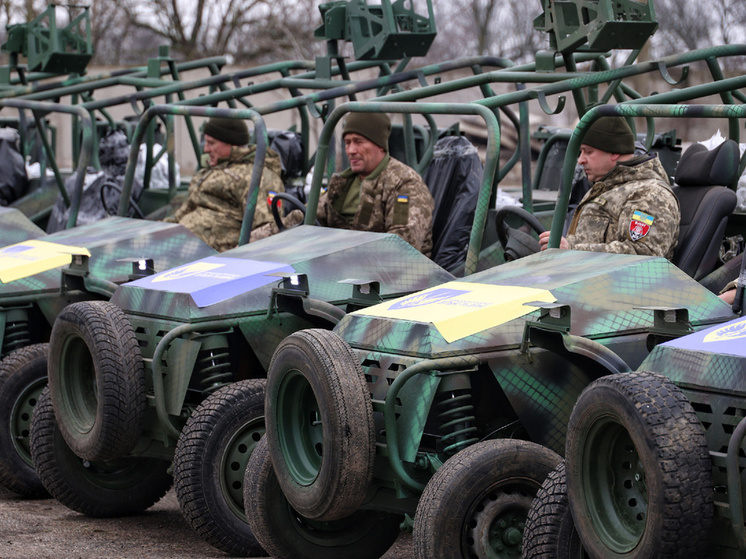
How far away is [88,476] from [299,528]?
1.46 metres

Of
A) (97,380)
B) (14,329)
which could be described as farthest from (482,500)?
(14,329)

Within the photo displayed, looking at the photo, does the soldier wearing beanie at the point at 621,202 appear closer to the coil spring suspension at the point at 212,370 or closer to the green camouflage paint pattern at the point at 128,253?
the coil spring suspension at the point at 212,370

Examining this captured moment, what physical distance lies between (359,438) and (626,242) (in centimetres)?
139

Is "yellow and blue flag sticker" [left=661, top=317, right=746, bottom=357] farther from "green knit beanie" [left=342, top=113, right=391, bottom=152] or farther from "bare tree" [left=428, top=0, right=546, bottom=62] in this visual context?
"bare tree" [left=428, top=0, right=546, bottom=62]

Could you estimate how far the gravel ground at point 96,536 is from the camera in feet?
15.6

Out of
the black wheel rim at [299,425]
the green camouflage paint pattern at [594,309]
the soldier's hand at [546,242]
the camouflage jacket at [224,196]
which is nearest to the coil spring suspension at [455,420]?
the green camouflage paint pattern at [594,309]

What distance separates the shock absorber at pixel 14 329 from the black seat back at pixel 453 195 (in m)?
1.76

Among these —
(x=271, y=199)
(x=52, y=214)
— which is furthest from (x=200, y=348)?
(x=52, y=214)

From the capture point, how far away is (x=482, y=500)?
11.8 ft

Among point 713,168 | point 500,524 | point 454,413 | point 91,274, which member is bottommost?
point 500,524

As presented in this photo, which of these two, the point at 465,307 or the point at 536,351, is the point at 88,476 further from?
the point at 536,351

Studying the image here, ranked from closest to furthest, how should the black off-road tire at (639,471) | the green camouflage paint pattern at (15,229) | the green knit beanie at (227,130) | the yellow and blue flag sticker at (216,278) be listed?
the black off-road tire at (639,471) → the yellow and blue flag sticker at (216,278) → the green camouflage paint pattern at (15,229) → the green knit beanie at (227,130)

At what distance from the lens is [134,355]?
4.79 metres

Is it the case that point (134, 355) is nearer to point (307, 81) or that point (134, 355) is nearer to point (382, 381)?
point (382, 381)
